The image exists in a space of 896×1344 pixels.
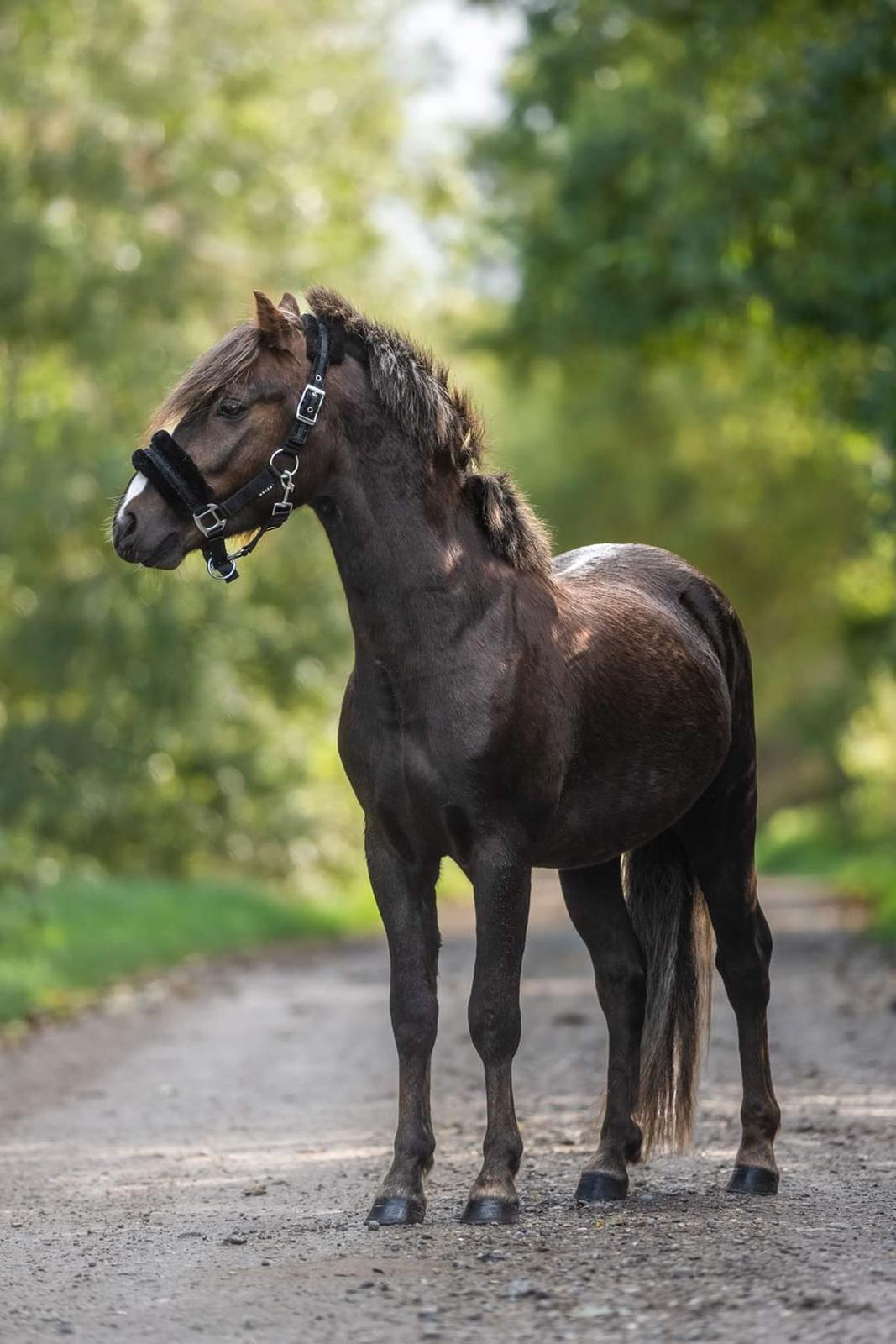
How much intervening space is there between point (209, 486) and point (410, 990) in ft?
5.24

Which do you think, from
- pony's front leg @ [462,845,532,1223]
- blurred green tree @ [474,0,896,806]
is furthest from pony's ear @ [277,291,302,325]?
blurred green tree @ [474,0,896,806]

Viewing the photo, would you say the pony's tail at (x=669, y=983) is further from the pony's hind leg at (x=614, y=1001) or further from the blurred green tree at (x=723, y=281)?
the blurred green tree at (x=723, y=281)

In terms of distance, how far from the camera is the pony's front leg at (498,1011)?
550 centimetres

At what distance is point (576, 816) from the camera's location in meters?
5.87

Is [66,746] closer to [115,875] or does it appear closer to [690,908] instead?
[115,875]

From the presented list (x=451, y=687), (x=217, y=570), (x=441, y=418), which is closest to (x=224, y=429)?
(x=217, y=570)

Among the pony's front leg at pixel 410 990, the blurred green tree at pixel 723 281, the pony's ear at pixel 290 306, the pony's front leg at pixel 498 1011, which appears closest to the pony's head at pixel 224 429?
the pony's ear at pixel 290 306

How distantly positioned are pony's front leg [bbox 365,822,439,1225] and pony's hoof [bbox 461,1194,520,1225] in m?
0.18

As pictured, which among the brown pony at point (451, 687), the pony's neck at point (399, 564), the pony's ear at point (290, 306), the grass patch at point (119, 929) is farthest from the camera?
the grass patch at point (119, 929)

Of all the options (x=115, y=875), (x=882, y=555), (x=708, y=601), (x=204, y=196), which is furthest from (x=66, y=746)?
(x=708, y=601)

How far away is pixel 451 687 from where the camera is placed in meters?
5.52

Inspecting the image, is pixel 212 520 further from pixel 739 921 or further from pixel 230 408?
pixel 739 921

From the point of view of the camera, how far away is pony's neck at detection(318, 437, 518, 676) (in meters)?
5.61

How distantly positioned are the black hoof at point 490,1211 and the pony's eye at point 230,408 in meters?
2.36
